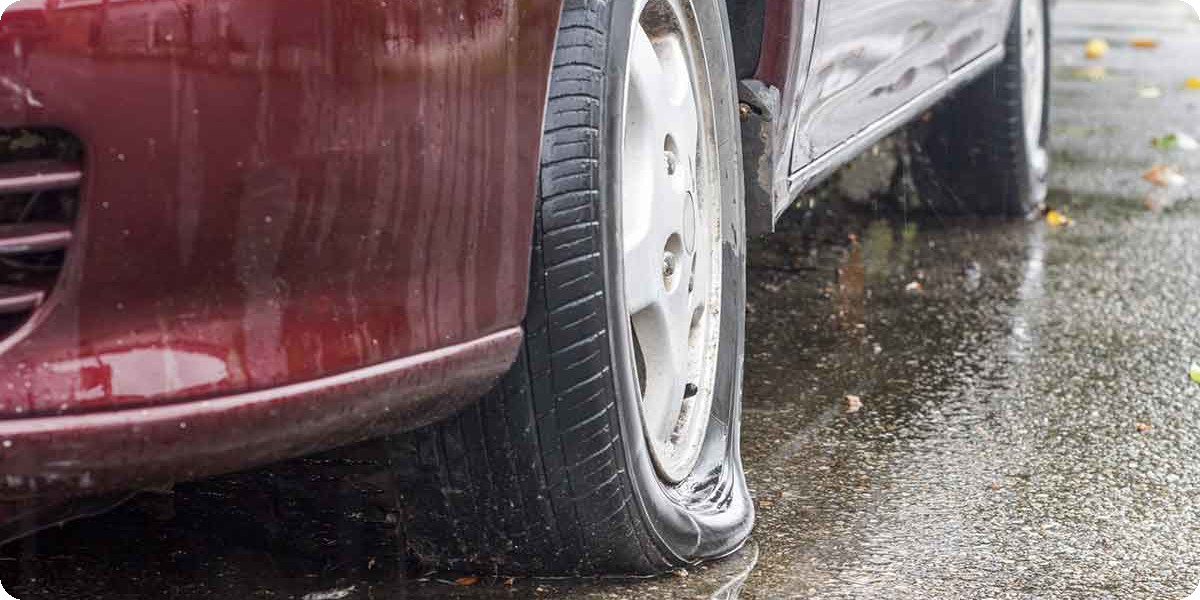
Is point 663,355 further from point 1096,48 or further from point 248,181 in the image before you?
point 1096,48

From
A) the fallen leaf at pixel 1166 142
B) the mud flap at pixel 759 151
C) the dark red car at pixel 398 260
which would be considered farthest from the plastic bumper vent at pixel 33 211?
the fallen leaf at pixel 1166 142

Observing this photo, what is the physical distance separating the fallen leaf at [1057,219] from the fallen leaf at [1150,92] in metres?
2.56

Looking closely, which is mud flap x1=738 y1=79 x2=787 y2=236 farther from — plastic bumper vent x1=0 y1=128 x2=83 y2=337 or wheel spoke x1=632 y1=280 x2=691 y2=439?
plastic bumper vent x1=0 y1=128 x2=83 y2=337

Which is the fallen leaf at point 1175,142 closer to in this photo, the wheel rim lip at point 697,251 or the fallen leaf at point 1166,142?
the fallen leaf at point 1166,142

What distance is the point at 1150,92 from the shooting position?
7.89 metres

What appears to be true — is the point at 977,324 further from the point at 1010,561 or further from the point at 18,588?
the point at 18,588

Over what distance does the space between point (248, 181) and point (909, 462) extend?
1575 millimetres

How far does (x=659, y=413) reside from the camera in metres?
2.42

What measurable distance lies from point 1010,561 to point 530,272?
0.88m

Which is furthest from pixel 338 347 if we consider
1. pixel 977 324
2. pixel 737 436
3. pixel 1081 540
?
pixel 977 324

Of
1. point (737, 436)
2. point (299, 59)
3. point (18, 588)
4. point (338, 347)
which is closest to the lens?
point (299, 59)

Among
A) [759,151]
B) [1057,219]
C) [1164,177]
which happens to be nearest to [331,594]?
[759,151]

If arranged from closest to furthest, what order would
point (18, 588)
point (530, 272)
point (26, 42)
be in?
point (26, 42) < point (530, 272) < point (18, 588)

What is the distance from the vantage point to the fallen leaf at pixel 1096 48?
9164 millimetres
